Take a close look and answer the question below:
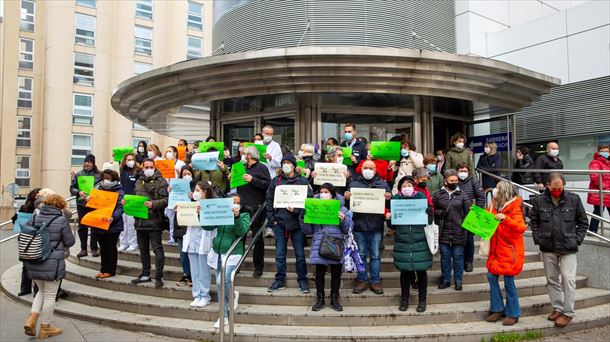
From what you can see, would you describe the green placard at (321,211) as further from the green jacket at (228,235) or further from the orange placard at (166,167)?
the orange placard at (166,167)

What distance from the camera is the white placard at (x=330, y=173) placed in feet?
23.5

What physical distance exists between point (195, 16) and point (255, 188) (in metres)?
38.7

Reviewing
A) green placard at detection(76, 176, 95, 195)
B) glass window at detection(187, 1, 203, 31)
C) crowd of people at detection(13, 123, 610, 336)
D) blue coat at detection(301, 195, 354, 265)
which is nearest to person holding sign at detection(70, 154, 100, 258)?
green placard at detection(76, 176, 95, 195)

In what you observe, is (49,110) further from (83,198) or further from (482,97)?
(482,97)

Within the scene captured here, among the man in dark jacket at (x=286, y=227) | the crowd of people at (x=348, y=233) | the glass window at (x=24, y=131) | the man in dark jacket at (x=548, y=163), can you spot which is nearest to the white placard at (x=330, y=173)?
the crowd of people at (x=348, y=233)

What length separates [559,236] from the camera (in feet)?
19.9

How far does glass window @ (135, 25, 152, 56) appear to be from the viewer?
39022 millimetres

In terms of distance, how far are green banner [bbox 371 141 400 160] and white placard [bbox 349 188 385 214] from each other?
76.5 inches

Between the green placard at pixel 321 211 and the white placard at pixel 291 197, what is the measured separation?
0.33 meters

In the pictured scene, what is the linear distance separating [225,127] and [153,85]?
95.2 inches

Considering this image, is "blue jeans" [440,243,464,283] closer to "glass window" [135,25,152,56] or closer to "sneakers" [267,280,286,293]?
"sneakers" [267,280,286,293]

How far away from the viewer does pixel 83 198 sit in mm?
8398

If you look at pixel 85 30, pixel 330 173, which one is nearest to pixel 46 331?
pixel 330 173

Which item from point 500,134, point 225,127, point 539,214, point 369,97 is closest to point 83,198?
point 225,127
